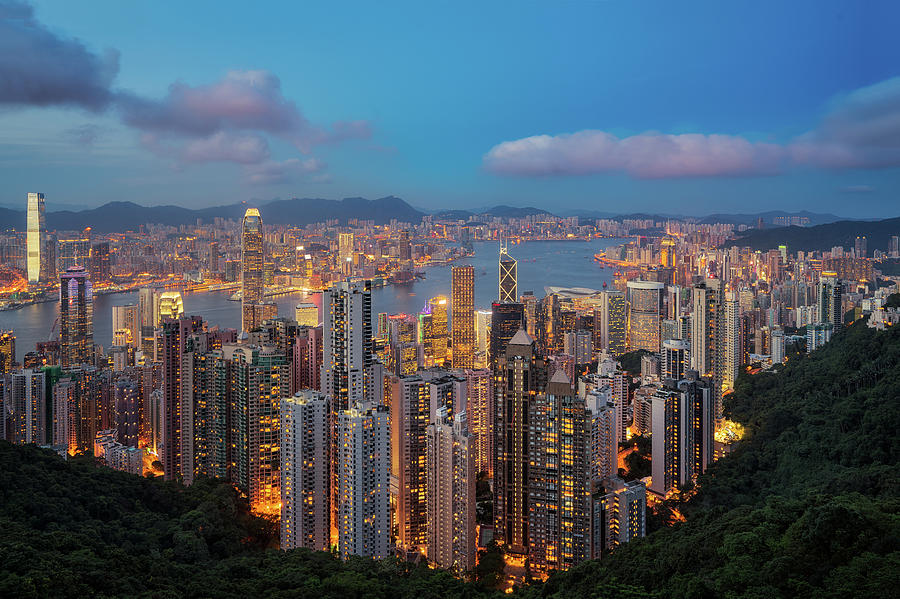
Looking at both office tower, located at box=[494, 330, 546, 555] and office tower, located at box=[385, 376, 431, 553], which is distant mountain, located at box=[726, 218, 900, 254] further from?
office tower, located at box=[385, 376, 431, 553]

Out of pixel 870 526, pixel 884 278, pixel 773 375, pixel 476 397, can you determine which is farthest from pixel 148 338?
pixel 884 278

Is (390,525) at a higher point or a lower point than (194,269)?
lower

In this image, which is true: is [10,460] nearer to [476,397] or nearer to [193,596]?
[193,596]

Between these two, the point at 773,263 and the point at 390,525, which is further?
the point at 773,263

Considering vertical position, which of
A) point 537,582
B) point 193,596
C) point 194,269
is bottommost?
point 537,582

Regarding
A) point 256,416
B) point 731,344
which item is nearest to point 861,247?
point 731,344

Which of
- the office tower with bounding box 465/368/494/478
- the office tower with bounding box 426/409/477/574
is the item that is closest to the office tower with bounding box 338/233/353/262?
the office tower with bounding box 465/368/494/478

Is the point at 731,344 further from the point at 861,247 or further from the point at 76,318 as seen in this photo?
the point at 76,318
